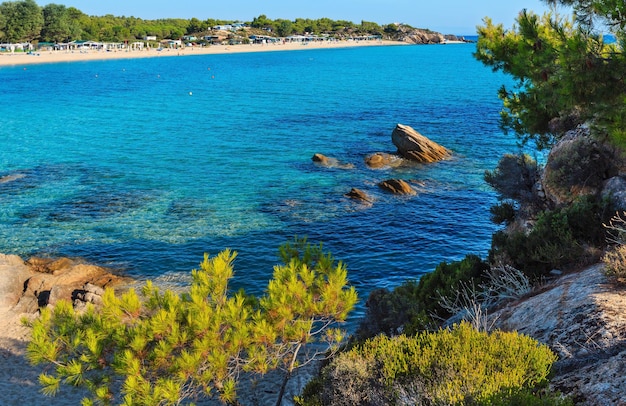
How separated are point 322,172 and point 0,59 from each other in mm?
147156

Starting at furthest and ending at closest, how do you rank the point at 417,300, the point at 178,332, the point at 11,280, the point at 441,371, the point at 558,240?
the point at 11,280, the point at 417,300, the point at 558,240, the point at 178,332, the point at 441,371

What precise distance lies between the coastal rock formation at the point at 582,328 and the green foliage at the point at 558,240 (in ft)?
4.93

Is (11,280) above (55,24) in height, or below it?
below

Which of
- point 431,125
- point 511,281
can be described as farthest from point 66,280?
point 431,125

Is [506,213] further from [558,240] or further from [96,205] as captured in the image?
[96,205]

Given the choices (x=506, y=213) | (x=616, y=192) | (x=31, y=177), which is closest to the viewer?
(x=616, y=192)

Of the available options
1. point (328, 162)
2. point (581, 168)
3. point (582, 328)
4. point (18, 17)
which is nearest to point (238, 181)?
point (328, 162)

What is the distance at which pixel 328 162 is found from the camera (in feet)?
144

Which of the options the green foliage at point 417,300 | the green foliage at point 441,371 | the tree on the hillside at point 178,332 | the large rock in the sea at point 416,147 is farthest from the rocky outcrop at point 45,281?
the large rock in the sea at point 416,147

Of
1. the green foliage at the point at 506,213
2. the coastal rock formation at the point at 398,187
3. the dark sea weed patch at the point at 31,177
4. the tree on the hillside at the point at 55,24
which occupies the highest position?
the tree on the hillside at the point at 55,24

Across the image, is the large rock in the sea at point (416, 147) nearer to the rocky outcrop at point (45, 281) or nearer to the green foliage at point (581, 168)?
the green foliage at point (581, 168)

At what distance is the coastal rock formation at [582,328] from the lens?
806 centimetres

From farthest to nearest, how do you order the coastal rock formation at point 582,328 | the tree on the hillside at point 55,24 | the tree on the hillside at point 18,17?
1. the tree on the hillside at point 55,24
2. the tree on the hillside at point 18,17
3. the coastal rock formation at point 582,328

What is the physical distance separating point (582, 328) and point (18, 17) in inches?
7757
